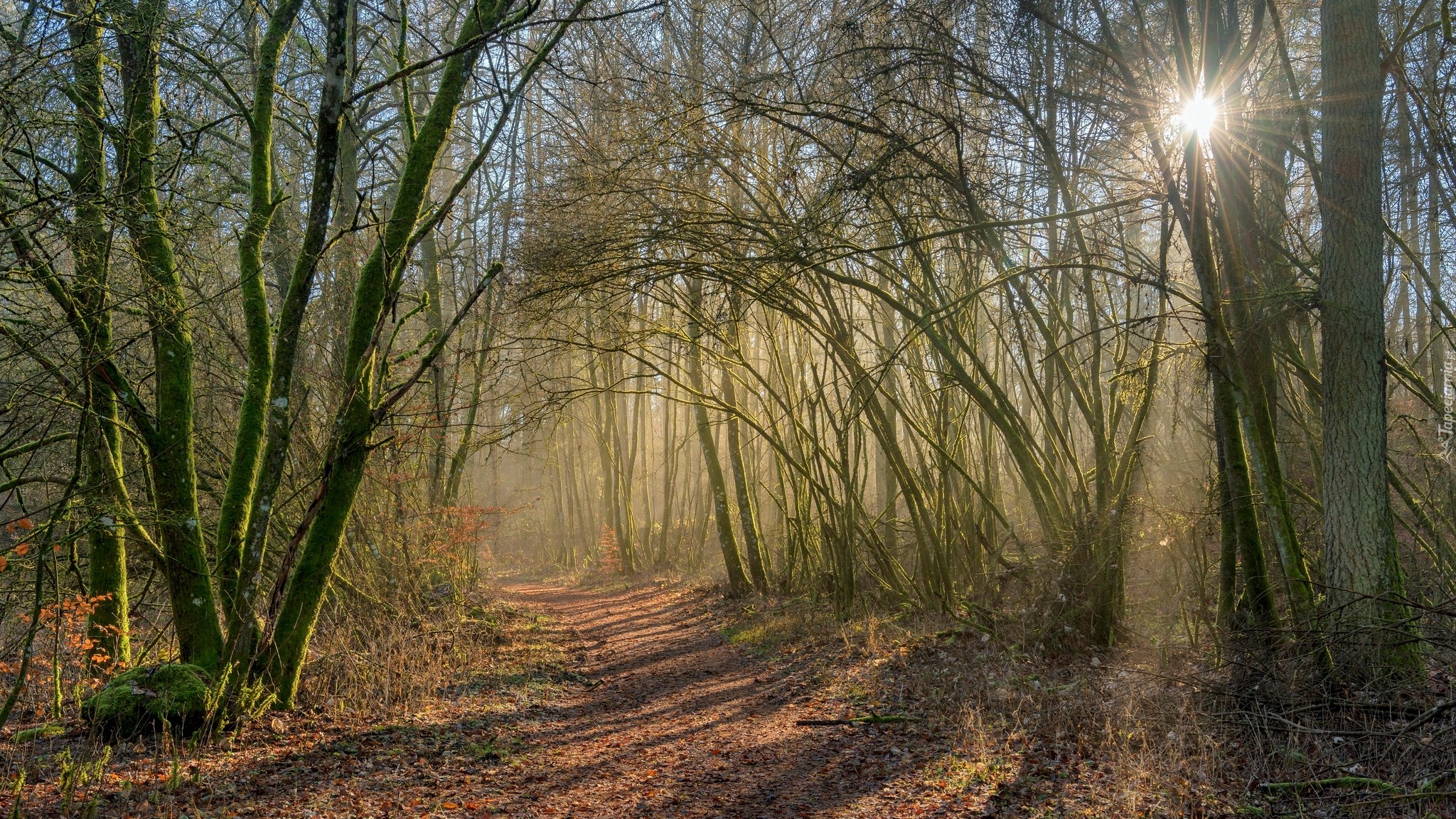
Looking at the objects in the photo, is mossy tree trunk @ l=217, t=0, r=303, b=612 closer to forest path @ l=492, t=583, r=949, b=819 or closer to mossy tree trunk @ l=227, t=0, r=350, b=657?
mossy tree trunk @ l=227, t=0, r=350, b=657

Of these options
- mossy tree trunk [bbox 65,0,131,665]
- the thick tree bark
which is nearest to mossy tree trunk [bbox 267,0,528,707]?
mossy tree trunk [bbox 65,0,131,665]

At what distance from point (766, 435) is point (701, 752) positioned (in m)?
4.65

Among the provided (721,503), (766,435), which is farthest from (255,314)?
(721,503)

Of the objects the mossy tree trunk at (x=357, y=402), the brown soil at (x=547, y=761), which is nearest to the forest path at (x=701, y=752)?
the brown soil at (x=547, y=761)

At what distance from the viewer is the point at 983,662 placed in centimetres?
766

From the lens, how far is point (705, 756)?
6.02 meters

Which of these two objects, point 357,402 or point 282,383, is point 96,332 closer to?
point 282,383

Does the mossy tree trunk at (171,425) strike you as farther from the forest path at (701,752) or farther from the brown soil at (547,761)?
the forest path at (701,752)

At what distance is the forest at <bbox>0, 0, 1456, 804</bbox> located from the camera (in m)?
4.95

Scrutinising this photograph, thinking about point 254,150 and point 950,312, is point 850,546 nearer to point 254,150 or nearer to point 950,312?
point 950,312

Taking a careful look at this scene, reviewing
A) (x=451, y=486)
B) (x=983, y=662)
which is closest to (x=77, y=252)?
(x=983, y=662)

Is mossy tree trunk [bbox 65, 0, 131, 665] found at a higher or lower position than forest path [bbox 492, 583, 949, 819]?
higher

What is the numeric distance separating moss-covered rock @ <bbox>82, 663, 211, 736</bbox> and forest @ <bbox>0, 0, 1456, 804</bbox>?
3 centimetres

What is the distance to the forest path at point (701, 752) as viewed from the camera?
4945mm
